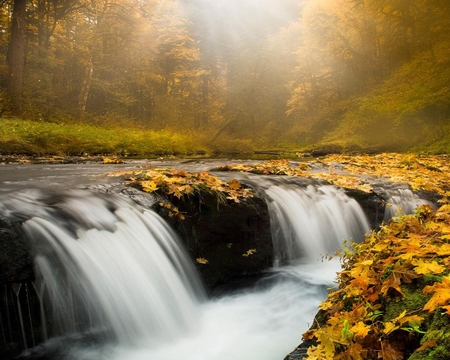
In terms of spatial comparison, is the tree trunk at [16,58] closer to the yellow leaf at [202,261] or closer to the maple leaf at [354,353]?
the yellow leaf at [202,261]

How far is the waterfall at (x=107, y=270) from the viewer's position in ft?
8.82

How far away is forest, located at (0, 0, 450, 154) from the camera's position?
49.2 ft

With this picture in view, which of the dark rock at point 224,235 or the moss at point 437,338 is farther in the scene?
the dark rock at point 224,235

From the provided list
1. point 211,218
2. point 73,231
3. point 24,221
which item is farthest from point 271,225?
point 24,221

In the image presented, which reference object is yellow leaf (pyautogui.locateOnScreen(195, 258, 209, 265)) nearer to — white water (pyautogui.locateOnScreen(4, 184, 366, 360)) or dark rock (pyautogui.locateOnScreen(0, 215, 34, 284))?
white water (pyautogui.locateOnScreen(4, 184, 366, 360))

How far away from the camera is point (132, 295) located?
3.01 metres

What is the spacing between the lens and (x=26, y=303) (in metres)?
2.49

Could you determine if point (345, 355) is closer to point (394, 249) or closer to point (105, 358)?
point (394, 249)

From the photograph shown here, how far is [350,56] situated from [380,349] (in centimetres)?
2395

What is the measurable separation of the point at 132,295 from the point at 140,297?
0.26 ft

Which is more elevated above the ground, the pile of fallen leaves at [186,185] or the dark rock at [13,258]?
the pile of fallen leaves at [186,185]

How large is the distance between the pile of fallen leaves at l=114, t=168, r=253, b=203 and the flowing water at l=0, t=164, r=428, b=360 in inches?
16.8

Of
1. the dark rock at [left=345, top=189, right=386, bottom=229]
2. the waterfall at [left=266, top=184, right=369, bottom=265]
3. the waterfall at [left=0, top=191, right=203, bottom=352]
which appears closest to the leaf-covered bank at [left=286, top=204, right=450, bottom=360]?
the waterfall at [left=0, top=191, right=203, bottom=352]

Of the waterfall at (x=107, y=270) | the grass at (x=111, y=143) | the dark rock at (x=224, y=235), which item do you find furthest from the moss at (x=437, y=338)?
the grass at (x=111, y=143)
